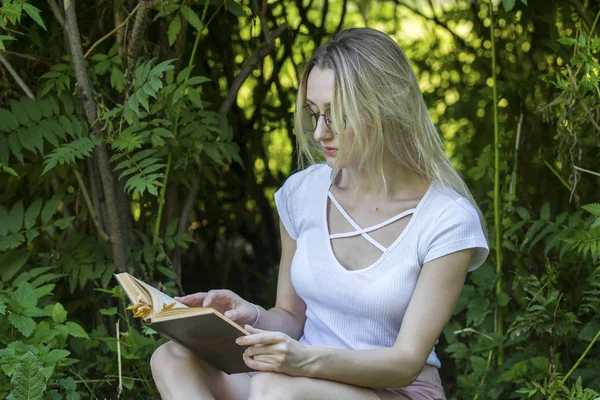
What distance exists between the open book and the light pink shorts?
0.36 meters

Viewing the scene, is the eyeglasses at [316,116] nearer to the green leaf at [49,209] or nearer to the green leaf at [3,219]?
the green leaf at [49,209]

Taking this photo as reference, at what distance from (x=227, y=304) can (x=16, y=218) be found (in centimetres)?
92

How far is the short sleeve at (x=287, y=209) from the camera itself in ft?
8.78

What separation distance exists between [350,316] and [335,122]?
0.50 meters

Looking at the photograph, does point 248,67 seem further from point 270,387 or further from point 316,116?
point 270,387

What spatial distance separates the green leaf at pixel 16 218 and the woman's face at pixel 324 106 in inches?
44.6

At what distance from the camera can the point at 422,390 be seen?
241 cm

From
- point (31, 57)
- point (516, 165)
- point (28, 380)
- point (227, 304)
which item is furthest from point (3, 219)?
point (516, 165)

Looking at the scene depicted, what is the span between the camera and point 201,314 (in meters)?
2.00

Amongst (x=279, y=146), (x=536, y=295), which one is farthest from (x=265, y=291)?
(x=536, y=295)

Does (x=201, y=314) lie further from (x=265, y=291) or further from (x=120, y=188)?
(x=265, y=291)

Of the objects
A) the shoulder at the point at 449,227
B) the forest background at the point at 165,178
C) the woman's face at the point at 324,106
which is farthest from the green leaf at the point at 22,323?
the shoulder at the point at 449,227

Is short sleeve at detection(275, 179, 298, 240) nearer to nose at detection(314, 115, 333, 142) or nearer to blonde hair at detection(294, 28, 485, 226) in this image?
blonde hair at detection(294, 28, 485, 226)

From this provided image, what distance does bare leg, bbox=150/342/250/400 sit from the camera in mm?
2273
